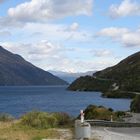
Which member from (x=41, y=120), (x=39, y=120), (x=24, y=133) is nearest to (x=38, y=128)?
(x=39, y=120)

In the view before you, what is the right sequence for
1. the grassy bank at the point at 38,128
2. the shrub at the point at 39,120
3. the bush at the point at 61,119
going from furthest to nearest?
the bush at the point at 61,119 < the shrub at the point at 39,120 < the grassy bank at the point at 38,128

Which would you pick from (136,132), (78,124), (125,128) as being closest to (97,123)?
(125,128)

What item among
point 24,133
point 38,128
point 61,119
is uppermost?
point 61,119

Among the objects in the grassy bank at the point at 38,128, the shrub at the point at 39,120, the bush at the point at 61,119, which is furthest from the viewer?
the bush at the point at 61,119

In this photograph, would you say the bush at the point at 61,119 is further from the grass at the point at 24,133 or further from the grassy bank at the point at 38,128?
the grass at the point at 24,133

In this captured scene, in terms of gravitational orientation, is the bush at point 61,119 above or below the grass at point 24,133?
above

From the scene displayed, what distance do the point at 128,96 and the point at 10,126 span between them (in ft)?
522

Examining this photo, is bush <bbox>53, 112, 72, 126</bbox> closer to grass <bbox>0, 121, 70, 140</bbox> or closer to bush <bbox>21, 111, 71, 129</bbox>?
bush <bbox>21, 111, 71, 129</bbox>

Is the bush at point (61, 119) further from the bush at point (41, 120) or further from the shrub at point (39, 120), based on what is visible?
the shrub at point (39, 120)

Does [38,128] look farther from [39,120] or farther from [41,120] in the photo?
[41,120]

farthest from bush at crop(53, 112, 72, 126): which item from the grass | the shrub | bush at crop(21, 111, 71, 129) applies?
the grass

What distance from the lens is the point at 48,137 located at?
25562 mm

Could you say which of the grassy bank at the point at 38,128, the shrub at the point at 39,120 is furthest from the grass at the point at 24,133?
the shrub at the point at 39,120

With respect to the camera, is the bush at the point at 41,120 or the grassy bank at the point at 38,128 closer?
the grassy bank at the point at 38,128
